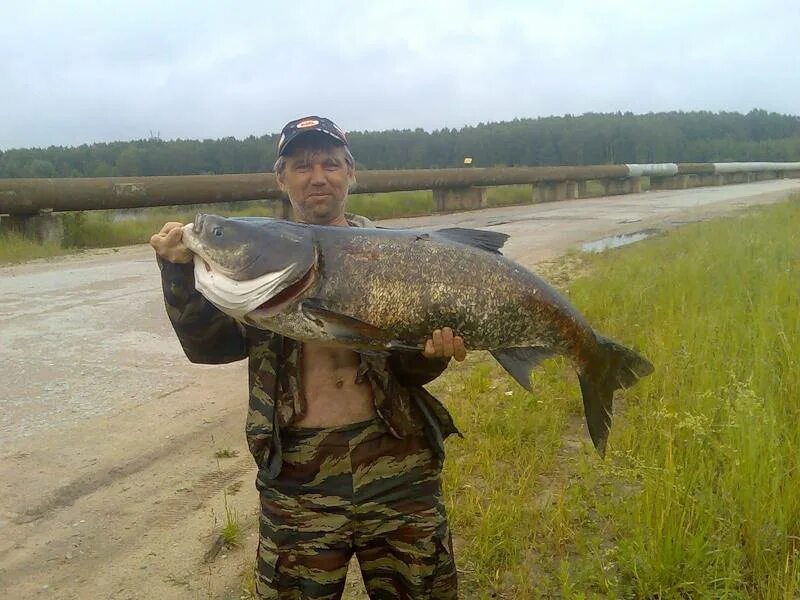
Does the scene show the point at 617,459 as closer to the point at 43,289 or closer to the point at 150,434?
the point at 150,434

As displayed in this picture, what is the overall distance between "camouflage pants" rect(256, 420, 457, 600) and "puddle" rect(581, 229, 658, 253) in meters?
10.3

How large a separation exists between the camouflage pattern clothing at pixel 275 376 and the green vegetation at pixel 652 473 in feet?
2.87

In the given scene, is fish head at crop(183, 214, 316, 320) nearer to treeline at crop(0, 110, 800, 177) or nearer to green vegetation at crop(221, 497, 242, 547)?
green vegetation at crop(221, 497, 242, 547)

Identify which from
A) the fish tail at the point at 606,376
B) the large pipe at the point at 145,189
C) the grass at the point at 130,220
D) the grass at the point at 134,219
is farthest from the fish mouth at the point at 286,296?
the large pipe at the point at 145,189

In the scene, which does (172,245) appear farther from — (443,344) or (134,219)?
(134,219)

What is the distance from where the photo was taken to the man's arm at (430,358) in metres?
2.54

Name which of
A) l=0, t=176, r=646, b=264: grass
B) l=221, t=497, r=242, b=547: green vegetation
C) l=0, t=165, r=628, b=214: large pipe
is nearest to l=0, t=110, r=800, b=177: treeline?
l=0, t=176, r=646, b=264: grass

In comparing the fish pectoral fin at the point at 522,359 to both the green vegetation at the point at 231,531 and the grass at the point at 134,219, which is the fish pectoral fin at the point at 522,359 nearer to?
the green vegetation at the point at 231,531

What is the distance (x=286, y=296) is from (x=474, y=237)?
75 centimetres

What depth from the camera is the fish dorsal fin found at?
2.74 metres

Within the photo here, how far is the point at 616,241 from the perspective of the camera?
14.4 m

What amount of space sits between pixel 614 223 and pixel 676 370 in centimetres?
1403

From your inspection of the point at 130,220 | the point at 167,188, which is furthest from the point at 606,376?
the point at 130,220

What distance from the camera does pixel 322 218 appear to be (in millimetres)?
2996
